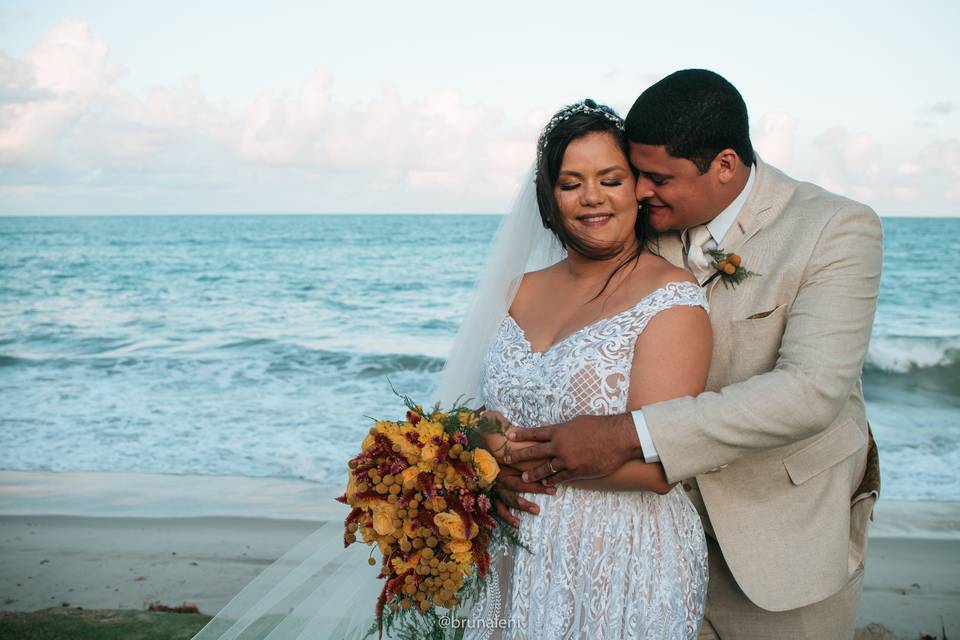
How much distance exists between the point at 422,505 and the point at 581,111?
4.57ft

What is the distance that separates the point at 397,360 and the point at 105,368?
4.95 m

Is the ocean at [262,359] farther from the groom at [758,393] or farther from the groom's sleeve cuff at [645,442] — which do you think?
the groom's sleeve cuff at [645,442]

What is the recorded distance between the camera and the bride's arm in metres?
2.46

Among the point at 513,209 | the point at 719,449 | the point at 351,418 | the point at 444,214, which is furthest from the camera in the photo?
the point at 444,214

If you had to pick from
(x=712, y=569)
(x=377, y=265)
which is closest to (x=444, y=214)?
(x=377, y=265)

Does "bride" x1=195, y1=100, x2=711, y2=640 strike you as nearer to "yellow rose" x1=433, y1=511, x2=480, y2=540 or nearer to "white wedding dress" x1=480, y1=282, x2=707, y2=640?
"white wedding dress" x1=480, y1=282, x2=707, y2=640

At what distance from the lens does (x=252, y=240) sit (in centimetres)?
4216

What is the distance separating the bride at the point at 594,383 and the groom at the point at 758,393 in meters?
0.11

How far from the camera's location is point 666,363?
8.18 ft

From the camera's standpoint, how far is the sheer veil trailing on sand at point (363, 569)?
330 centimetres

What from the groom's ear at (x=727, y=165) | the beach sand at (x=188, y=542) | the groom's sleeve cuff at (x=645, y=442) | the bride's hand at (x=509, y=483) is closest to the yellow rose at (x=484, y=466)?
the bride's hand at (x=509, y=483)

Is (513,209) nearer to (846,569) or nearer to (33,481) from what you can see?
(846,569)

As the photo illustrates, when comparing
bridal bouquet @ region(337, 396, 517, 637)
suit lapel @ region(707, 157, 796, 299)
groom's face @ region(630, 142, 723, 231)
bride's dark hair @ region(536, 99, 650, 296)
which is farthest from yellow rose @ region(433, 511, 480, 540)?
groom's face @ region(630, 142, 723, 231)

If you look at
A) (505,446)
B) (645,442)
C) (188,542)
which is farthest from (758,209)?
(188,542)
